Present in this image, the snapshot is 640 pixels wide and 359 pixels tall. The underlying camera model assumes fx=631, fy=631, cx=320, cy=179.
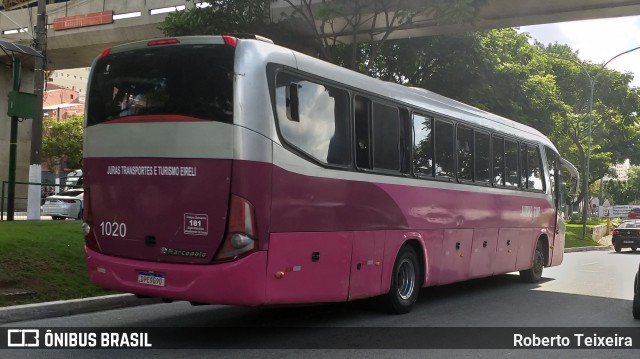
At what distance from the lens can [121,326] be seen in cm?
776

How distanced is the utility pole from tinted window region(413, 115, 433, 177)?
11897 mm

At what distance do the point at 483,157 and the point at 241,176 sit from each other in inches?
245

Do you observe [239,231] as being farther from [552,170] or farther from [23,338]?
[552,170]

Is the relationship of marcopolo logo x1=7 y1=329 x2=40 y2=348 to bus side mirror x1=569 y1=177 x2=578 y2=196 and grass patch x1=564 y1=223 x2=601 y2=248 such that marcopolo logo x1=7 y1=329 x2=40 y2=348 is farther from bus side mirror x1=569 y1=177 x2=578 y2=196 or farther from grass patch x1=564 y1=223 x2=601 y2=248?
grass patch x1=564 y1=223 x2=601 y2=248

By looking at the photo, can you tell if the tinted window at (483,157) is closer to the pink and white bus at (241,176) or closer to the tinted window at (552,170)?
the pink and white bus at (241,176)

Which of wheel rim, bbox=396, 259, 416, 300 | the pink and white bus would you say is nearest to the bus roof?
the pink and white bus

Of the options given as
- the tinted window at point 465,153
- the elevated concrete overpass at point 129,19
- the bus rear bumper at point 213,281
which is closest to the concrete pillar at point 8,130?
the elevated concrete overpass at point 129,19

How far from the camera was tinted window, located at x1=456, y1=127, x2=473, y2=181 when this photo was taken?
10688 millimetres

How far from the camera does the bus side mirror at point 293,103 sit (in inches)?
278

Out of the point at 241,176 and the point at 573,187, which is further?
the point at 573,187

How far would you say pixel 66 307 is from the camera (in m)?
8.42

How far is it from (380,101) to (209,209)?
129 inches

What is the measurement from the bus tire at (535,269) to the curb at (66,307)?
836cm

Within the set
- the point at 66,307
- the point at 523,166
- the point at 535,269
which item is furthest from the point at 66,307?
the point at 535,269
